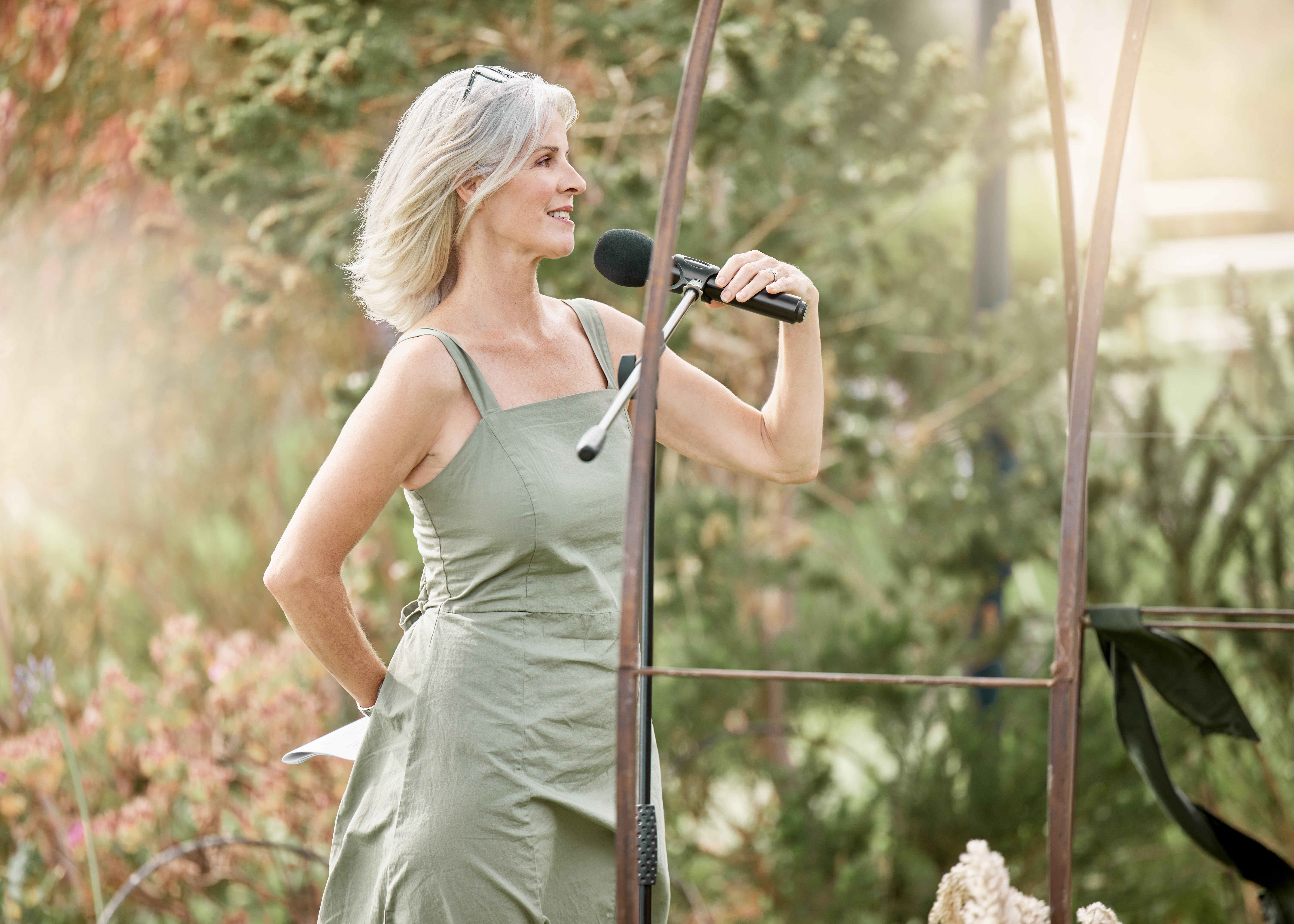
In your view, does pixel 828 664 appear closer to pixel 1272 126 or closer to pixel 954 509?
pixel 954 509

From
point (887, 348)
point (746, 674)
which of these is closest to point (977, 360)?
point (887, 348)

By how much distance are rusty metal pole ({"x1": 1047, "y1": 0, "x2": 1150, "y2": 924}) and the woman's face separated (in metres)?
0.63

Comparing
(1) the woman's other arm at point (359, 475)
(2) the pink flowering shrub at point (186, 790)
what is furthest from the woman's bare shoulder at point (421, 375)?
(2) the pink flowering shrub at point (186, 790)

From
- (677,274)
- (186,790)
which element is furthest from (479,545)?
(186,790)

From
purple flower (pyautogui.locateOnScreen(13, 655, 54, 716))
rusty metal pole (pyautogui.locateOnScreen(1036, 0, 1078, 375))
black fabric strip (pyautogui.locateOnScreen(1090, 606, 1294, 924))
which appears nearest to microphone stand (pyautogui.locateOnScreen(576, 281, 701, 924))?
rusty metal pole (pyautogui.locateOnScreen(1036, 0, 1078, 375))

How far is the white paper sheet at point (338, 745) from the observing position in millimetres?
1528

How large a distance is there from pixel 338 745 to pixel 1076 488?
990 mm

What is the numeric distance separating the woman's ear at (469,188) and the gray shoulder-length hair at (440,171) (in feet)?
0.03

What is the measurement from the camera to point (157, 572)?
411cm

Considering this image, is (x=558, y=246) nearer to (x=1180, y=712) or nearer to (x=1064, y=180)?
(x=1064, y=180)

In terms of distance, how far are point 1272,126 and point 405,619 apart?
545 cm

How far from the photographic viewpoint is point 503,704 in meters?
1.45

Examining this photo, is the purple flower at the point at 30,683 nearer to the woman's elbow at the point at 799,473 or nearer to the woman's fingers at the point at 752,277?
the woman's elbow at the point at 799,473

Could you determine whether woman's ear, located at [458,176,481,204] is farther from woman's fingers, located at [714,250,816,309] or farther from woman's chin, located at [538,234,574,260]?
woman's fingers, located at [714,250,816,309]
